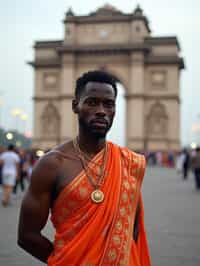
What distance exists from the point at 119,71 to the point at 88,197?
40372 millimetres

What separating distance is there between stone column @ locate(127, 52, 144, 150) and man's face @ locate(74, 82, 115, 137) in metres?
38.5

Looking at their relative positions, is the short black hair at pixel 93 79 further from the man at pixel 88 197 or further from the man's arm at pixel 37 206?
the man's arm at pixel 37 206

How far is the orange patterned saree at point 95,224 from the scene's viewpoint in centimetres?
216

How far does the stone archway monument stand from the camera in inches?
1617

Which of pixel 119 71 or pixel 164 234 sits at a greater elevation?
pixel 119 71

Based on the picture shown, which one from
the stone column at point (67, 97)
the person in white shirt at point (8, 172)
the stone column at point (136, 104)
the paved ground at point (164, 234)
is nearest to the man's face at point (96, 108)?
the paved ground at point (164, 234)

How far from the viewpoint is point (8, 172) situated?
1227cm

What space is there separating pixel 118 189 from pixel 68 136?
1580 inches

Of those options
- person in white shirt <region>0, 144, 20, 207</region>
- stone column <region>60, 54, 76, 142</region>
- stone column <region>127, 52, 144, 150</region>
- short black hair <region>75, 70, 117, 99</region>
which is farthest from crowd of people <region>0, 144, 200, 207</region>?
stone column <region>60, 54, 76, 142</region>

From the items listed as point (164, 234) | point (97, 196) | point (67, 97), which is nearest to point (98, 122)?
point (97, 196)

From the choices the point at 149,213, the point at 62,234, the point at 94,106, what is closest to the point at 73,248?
the point at 62,234

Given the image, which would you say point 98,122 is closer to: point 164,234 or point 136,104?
point 164,234

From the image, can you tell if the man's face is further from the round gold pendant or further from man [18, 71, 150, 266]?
the round gold pendant

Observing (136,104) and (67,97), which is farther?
(67,97)
